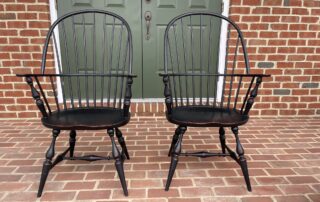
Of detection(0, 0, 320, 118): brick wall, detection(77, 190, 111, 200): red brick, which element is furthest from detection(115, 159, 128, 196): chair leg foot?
detection(0, 0, 320, 118): brick wall

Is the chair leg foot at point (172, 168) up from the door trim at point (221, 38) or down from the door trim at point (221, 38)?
down

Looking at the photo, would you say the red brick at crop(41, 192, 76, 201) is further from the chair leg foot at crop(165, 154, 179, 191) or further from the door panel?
the door panel

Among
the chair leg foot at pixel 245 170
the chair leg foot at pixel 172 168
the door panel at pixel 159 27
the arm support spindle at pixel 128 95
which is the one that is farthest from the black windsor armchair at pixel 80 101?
the chair leg foot at pixel 245 170

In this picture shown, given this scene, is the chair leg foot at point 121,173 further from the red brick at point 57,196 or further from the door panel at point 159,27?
the door panel at point 159,27

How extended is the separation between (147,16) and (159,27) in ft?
0.57

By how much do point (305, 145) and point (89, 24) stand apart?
2.39 meters

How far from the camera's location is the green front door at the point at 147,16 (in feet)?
8.79

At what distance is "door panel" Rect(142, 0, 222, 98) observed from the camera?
8.91 ft

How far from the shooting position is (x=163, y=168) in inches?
70.4

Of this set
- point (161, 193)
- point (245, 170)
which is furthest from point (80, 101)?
point (245, 170)

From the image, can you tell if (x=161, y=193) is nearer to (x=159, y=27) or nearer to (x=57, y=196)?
(x=57, y=196)

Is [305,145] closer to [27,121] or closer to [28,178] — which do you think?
[28,178]

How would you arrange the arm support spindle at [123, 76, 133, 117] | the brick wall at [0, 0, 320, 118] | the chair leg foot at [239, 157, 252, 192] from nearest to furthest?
the arm support spindle at [123, 76, 133, 117] < the chair leg foot at [239, 157, 252, 192] < the brick wall at [0, 0, 320, 118]

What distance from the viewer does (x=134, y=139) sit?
2.29 m
